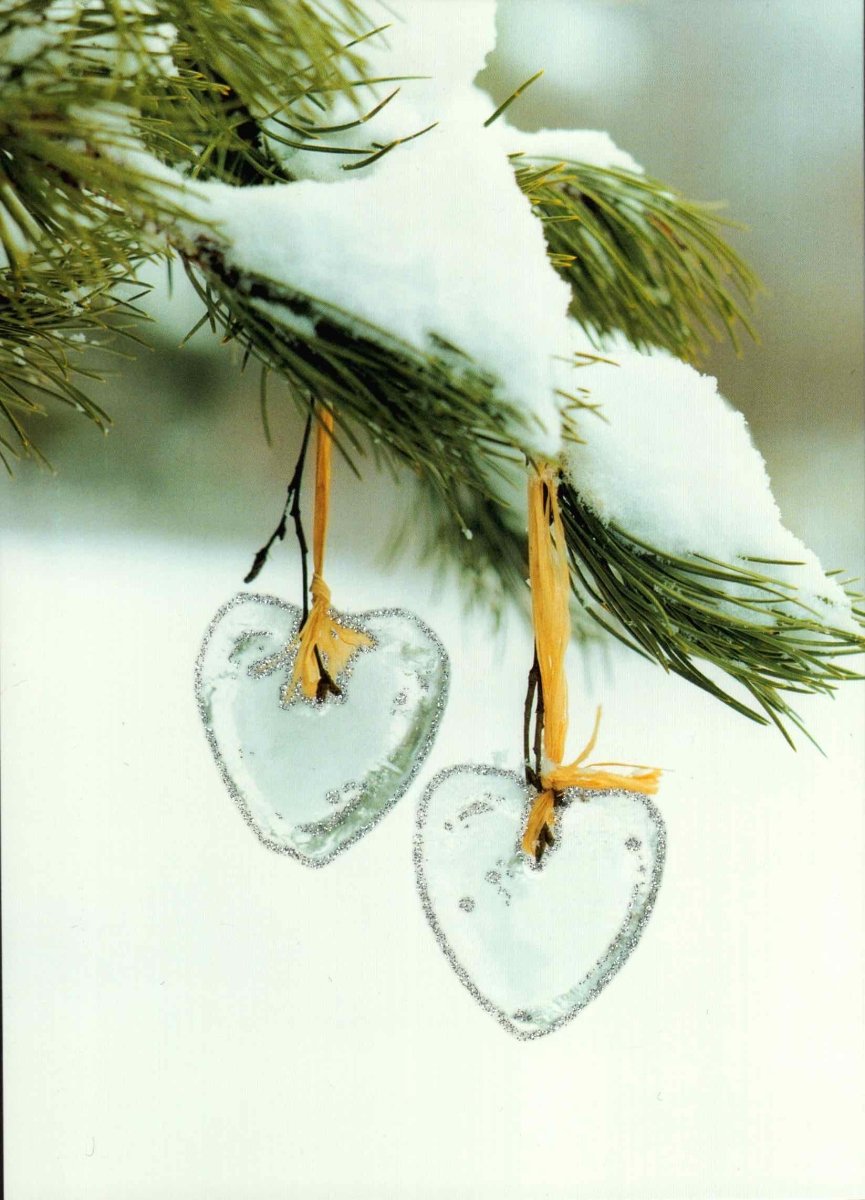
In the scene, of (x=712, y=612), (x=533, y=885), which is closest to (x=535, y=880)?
(x=533, y=885)

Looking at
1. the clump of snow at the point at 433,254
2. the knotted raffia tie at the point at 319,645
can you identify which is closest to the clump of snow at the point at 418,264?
the clump of snow at the point at 433,254

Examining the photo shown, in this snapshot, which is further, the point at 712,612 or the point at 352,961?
the point at 352,961

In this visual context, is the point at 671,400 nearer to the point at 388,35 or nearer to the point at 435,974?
the point at 388,35

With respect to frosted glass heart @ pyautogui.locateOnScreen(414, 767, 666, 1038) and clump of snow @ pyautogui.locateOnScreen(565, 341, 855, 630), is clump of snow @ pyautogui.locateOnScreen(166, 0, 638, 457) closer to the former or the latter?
clump of snow @ pyautogui.locateOnScreen(565, 341, 855, 630)

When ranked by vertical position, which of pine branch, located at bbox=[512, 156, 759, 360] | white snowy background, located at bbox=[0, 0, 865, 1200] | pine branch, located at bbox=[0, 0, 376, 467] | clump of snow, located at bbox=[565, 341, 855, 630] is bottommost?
white snowy background, located at bbox=[0, 0, 865, 1200]

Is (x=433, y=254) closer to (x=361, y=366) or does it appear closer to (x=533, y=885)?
(x=361, y=366)

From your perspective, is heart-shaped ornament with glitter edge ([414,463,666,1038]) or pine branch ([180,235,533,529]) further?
heart-shaped ornament with glitter edge ([414,463,666,1038])

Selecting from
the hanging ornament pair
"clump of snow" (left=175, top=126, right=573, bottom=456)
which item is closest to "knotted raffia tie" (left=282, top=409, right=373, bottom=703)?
the hanging ornament pair

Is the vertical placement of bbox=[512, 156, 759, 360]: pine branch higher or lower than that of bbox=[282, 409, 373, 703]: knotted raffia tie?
higher
